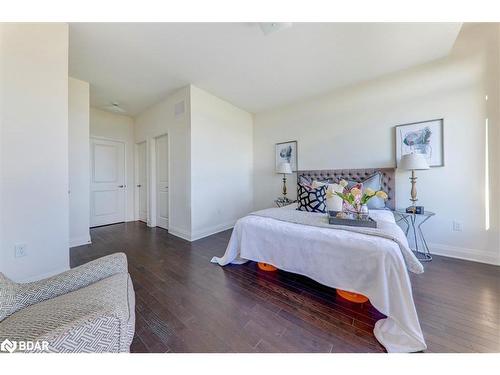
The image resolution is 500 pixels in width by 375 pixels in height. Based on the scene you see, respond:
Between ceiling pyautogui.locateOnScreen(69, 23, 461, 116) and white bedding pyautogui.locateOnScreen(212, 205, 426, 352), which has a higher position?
ceiling pyautogui.locateOnScreen(69, 23, 461, 116)

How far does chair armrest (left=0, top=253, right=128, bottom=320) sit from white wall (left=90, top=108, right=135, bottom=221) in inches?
160

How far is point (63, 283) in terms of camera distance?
963 millimetres

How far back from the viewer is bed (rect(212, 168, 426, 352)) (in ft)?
4.03

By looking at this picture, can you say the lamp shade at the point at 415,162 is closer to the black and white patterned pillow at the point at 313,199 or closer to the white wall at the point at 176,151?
the black and white patterned pillow at the point at 313,199

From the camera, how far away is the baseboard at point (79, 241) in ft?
9.65

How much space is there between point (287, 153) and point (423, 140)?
2130mm

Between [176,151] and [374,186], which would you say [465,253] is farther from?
[176,151]

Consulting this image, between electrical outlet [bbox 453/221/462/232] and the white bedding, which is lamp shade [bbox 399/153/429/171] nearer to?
electrical outlet [bbox 453/221/462/232]

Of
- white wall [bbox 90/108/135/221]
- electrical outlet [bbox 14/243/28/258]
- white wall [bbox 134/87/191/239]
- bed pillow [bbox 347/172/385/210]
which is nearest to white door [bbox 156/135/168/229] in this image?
white wall [bbox 134/87/191/239]

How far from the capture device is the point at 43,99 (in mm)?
1838

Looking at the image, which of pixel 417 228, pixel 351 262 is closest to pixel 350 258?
pixel 351 262

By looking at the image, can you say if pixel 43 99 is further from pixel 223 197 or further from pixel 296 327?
pixel 296 327
